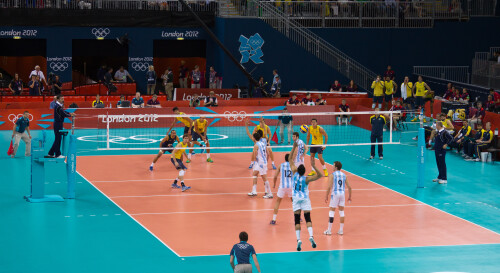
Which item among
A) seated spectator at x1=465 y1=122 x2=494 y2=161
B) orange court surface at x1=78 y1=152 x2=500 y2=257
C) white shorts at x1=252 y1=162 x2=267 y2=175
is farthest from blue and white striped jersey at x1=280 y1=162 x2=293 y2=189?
seated spectator at x1=465 y1=122 x2=494 y2=161

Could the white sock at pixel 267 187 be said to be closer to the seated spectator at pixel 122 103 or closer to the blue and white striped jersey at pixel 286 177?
the blue and white striped jersey at pixel 286 177

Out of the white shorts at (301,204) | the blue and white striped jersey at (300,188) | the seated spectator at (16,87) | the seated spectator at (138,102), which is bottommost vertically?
the white shorts at (301,204)

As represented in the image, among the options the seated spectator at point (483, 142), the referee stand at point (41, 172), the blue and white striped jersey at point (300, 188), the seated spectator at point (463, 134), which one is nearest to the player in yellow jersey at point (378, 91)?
the seated spectator at point (463, 134)

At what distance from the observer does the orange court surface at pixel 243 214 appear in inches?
873

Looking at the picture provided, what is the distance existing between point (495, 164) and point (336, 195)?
46.0 feet

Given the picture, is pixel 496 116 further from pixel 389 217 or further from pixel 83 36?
pixel 83 36

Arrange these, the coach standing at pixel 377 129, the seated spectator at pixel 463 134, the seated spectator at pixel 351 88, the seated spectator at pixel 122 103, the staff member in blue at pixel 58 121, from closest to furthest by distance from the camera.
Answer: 1. the staff member in blue at pixel 58 121
2. the coach standing at pixel 377 129
3. the seated spectator at pixel 463 134
4. the seated spectator at pixel 122 103
5. the seated spectator at pixel 351 88

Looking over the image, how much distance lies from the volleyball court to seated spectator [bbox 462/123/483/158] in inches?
214

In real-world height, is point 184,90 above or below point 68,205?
above

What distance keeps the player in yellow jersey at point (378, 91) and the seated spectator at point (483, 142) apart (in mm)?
11788

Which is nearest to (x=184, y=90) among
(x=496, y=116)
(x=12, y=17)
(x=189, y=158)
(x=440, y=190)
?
(x=12, y=17)

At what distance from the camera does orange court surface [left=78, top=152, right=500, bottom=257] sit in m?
22.2

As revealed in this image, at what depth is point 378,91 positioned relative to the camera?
4641 centimetres

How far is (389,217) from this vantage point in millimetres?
→ 25000
